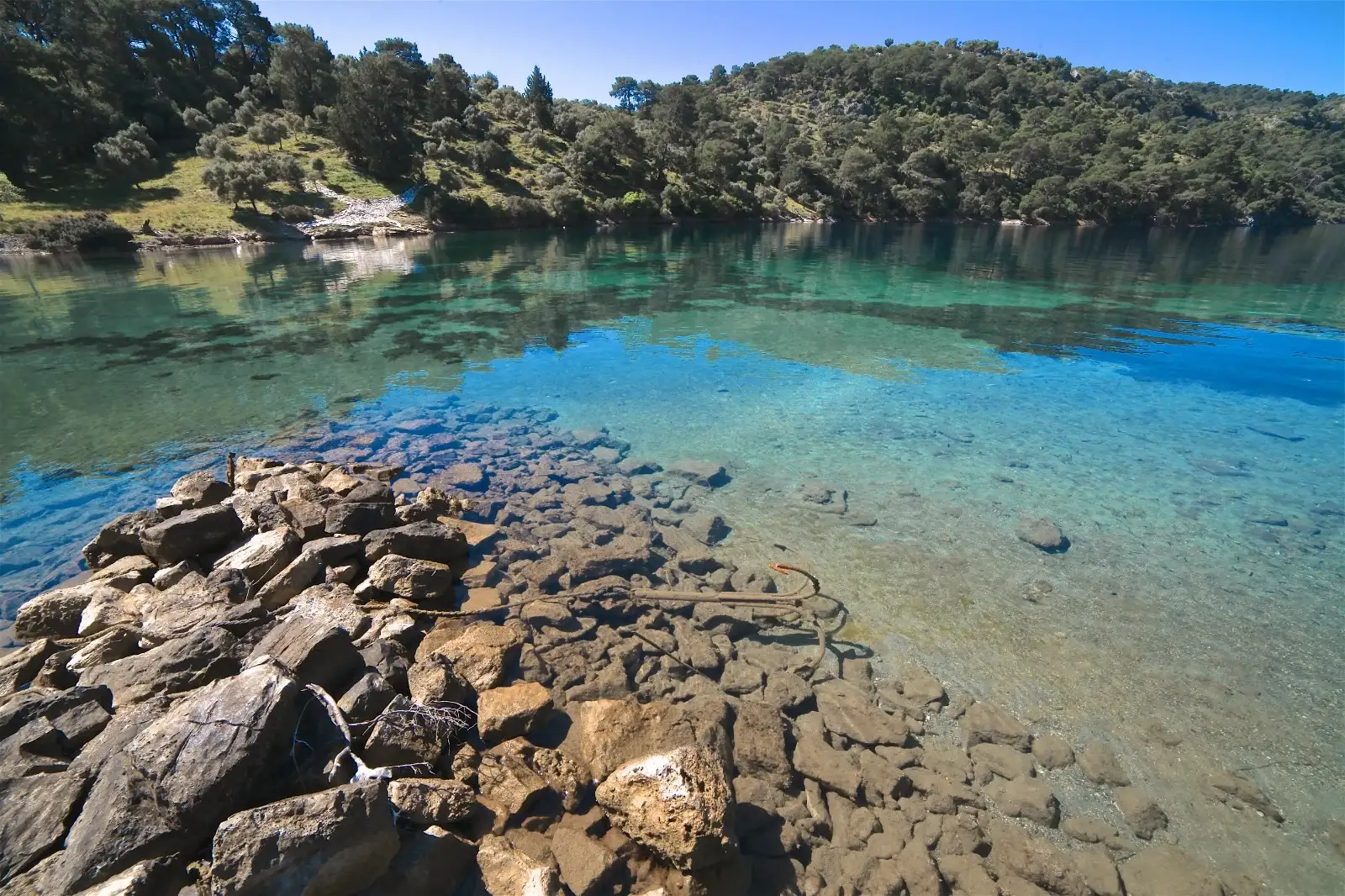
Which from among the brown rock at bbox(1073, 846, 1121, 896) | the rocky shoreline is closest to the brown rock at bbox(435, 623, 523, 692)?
the rocky shoreline

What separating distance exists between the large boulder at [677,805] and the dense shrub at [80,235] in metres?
67.9

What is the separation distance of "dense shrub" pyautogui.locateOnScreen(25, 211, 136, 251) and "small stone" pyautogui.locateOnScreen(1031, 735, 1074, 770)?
230ft

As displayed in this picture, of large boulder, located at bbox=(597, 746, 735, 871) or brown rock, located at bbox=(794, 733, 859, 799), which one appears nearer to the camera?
large boulder, located at bbox=(597, 746, 735, 871)

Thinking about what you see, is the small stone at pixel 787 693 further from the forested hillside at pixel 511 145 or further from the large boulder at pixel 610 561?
the forested hillside at pixel 511 145

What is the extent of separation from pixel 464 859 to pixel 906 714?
5177 millimetres

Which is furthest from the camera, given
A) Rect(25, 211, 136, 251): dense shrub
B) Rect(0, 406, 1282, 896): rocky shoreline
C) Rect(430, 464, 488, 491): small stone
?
Rect(25, 211, 136, 251): dense shrub

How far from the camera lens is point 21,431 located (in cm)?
1487

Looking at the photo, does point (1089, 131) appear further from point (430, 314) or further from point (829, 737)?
point (829, 737)

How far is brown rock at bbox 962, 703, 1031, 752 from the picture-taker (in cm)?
673

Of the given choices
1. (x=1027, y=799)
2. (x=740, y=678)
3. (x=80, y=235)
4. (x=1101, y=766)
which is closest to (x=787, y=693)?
(x=740, y=678)

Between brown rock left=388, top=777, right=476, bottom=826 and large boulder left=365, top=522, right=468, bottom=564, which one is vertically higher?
brown rock left=388, top=777, right=476, bottom=826

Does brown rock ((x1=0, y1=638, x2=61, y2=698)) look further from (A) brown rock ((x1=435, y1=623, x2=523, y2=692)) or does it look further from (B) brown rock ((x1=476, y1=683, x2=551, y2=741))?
(B) brown rock ((x1=476, y1=683, x2=551, y2=741))

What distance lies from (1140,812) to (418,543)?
9.50 meters

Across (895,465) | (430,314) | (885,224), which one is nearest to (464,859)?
(895,465)
